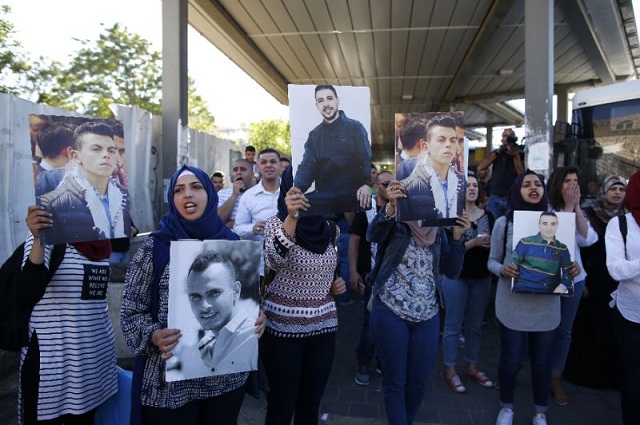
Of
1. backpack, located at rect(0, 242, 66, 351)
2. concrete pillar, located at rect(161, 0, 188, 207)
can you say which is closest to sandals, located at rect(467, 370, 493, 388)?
backpack, located at rect(0, 242, 66, 351)

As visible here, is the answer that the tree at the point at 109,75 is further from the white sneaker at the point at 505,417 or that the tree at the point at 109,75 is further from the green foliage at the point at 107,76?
the white sneaker at the point at 505,417

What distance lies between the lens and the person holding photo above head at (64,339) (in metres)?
2.46

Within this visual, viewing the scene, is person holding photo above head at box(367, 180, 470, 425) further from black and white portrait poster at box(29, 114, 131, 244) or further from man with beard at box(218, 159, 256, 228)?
man with beard at box(218, 159, 256, 228)

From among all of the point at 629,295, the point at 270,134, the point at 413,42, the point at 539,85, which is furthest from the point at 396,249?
the point at 270,134

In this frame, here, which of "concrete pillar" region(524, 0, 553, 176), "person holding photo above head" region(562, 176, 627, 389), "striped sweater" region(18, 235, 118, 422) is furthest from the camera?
"concrete pillar" region(524, 0, 553, 176)

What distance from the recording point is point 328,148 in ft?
8.34

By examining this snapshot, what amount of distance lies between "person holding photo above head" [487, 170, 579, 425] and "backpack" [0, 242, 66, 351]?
3.17 meters

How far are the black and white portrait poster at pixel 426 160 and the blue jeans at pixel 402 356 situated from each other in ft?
2.60

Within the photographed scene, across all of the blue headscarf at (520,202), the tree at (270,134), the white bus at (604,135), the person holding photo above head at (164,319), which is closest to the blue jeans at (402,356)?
the person holding photo above head at (164,319)

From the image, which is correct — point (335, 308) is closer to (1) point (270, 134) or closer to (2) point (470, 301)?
(2) point (470, 301)

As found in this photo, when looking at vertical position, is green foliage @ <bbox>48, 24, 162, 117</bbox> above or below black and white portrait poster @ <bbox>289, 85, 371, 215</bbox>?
above

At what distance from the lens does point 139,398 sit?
2229 mm

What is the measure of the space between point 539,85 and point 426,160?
498cm

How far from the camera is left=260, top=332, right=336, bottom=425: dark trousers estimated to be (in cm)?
282
